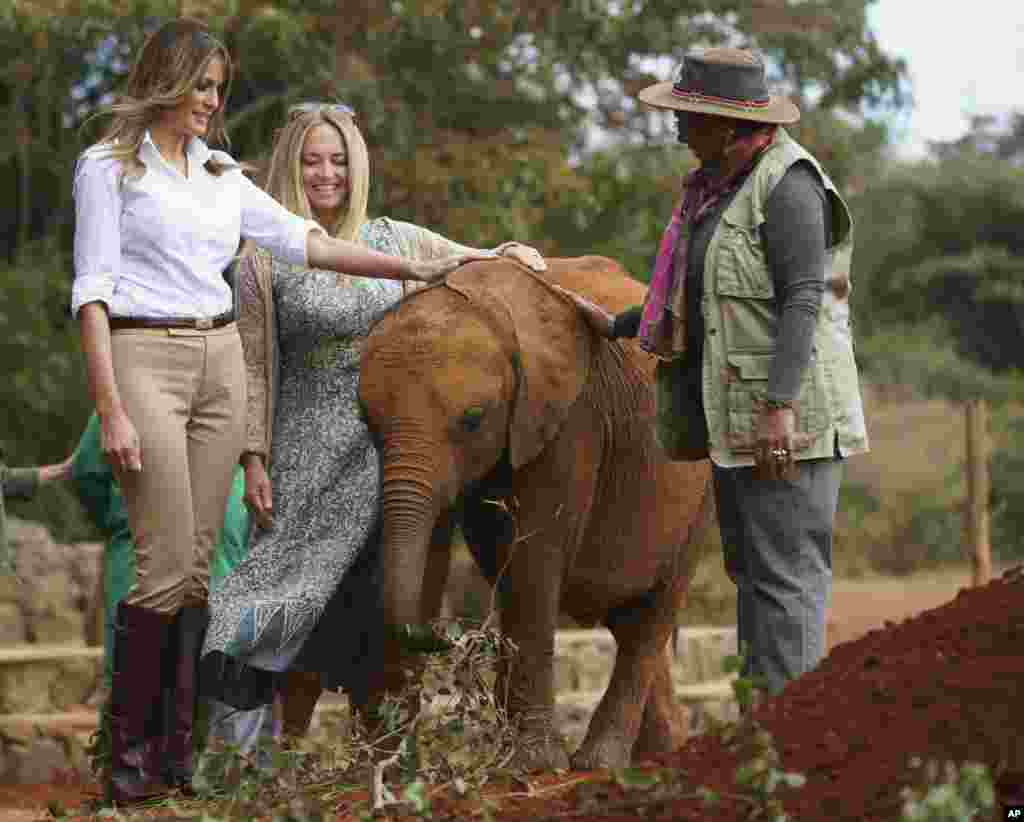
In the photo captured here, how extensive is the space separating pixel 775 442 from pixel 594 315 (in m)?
1.19

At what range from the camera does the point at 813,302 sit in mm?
5863

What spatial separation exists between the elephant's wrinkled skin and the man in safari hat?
1.99ft

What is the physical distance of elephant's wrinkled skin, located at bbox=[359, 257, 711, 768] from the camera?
648cm

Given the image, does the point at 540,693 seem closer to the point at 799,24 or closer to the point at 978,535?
the point at 978,535

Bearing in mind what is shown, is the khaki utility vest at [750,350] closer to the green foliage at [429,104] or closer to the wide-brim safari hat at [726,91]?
the wide-brim safari hat at [726,91]

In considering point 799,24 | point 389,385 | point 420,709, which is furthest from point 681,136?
point 799,24

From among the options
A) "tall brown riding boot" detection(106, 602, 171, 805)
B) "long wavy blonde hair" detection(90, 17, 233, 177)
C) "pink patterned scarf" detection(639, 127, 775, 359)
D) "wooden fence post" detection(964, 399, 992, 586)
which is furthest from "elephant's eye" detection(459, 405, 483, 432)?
"wooden fence post" detection(964, 399, 992, 586)

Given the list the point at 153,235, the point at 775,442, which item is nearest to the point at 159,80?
the point at 153,235

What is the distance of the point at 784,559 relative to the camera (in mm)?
5996

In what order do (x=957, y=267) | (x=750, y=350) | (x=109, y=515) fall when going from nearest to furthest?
(x=750, y=350)
(x=109, y=515)
(x=957, y=267)

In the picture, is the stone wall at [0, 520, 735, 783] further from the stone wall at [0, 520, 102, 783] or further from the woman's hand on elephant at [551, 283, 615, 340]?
the woman's hand on elephant at [551, 283, 615, 340]

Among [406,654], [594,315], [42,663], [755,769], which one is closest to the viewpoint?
[755,769]

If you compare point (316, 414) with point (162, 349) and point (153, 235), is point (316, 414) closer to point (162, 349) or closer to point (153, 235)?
point (162, 349)

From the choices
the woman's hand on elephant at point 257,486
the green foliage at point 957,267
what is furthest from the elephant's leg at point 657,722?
the green foliage at point 957,267
